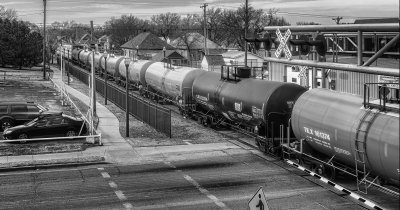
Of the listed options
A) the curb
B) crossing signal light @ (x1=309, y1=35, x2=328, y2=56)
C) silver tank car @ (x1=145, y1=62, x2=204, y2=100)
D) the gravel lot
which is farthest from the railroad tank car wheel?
silver tank car @ (x1=145, y1=62, x2=204, y2=100)

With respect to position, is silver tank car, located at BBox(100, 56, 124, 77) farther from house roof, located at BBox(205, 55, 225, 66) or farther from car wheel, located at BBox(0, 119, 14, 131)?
car wheel, located at BBox(0, 119, 14, 131)

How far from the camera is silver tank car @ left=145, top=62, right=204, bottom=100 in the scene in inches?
1402

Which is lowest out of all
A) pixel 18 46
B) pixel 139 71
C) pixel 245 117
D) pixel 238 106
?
pixel 245 117

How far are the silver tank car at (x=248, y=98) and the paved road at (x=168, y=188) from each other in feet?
7.49

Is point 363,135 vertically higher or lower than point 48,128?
higher

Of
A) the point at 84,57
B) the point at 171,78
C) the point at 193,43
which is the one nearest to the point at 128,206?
the point at 171,78

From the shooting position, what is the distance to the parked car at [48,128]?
2800cm

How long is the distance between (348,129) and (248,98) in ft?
28.9

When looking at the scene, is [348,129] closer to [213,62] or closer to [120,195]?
[120,195]

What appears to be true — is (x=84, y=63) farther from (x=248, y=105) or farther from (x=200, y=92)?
(x=248, y=105)

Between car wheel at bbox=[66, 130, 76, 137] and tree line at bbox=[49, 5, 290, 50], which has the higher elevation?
tree line at bbox=[49, 5, 290, 50]

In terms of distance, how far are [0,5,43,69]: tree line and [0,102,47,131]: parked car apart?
46152mm

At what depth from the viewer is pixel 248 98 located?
24969 millimetres

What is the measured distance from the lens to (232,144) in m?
27.5
